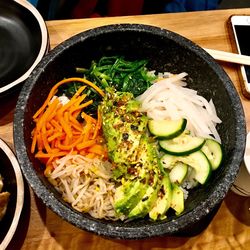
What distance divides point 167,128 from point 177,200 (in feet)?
0.70

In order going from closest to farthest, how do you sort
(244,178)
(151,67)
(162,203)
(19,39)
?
(162,203) → (244,178) → (151,67) → (19,39)

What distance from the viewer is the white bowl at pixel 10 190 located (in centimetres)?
135

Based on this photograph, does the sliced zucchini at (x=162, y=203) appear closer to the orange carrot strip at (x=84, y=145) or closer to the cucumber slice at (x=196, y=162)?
the cucumber slice at (x=196, y=162)

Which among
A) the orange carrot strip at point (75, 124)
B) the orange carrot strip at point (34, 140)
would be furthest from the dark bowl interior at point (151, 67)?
the orange carrot strip at point (75, 124)

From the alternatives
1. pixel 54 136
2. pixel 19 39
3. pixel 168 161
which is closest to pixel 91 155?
pixel 54 136

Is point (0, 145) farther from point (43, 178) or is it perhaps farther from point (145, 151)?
point (145, 151)

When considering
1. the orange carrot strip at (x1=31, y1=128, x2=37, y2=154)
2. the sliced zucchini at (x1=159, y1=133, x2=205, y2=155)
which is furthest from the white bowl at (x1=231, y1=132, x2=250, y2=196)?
the orange carrot strip at (x1=31, y1=128, x2=37, y2=154)

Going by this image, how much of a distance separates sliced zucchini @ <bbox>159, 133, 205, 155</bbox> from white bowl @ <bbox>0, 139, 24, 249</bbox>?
17.9 inches

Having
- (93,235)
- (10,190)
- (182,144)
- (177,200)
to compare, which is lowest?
(93,235)

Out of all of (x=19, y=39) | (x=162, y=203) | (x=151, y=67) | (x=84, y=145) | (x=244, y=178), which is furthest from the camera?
(x=19, y=39)

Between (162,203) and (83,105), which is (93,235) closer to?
(162,203)

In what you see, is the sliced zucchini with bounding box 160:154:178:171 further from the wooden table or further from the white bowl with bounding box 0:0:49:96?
the white bowl with bounding box 0:0:49:96

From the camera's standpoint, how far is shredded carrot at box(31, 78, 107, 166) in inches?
54.9

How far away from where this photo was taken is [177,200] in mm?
1312
